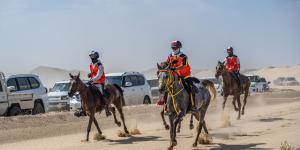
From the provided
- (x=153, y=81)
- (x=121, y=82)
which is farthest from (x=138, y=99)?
(x=153, y=81)

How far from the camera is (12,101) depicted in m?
22.8

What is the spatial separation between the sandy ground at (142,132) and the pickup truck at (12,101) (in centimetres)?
102

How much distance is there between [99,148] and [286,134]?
5300mm

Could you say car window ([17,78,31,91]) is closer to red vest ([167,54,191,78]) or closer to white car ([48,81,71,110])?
white car ([48,81,71,110])

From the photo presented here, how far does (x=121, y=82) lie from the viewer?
28719 mm

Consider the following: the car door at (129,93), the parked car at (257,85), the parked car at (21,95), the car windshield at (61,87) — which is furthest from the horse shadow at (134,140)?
the parked car at (257,85)

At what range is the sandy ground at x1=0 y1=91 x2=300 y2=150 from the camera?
14.8 metres

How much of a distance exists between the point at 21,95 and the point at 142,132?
668 cm

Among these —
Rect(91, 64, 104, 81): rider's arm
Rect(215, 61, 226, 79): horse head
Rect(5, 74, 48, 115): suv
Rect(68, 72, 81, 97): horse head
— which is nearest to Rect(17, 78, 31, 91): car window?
Rect(5, 74, 48, 115): suv

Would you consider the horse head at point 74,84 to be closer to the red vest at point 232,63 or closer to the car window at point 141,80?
the red vest at point 232,63

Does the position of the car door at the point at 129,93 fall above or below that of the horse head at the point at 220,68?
below

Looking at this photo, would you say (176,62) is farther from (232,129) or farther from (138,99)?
(138,99)

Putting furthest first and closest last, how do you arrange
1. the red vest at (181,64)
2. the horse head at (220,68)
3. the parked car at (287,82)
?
the parked car at (287,82) → the horse head at (220,68) → the red vest at (181,64)

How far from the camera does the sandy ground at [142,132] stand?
14.8 m
